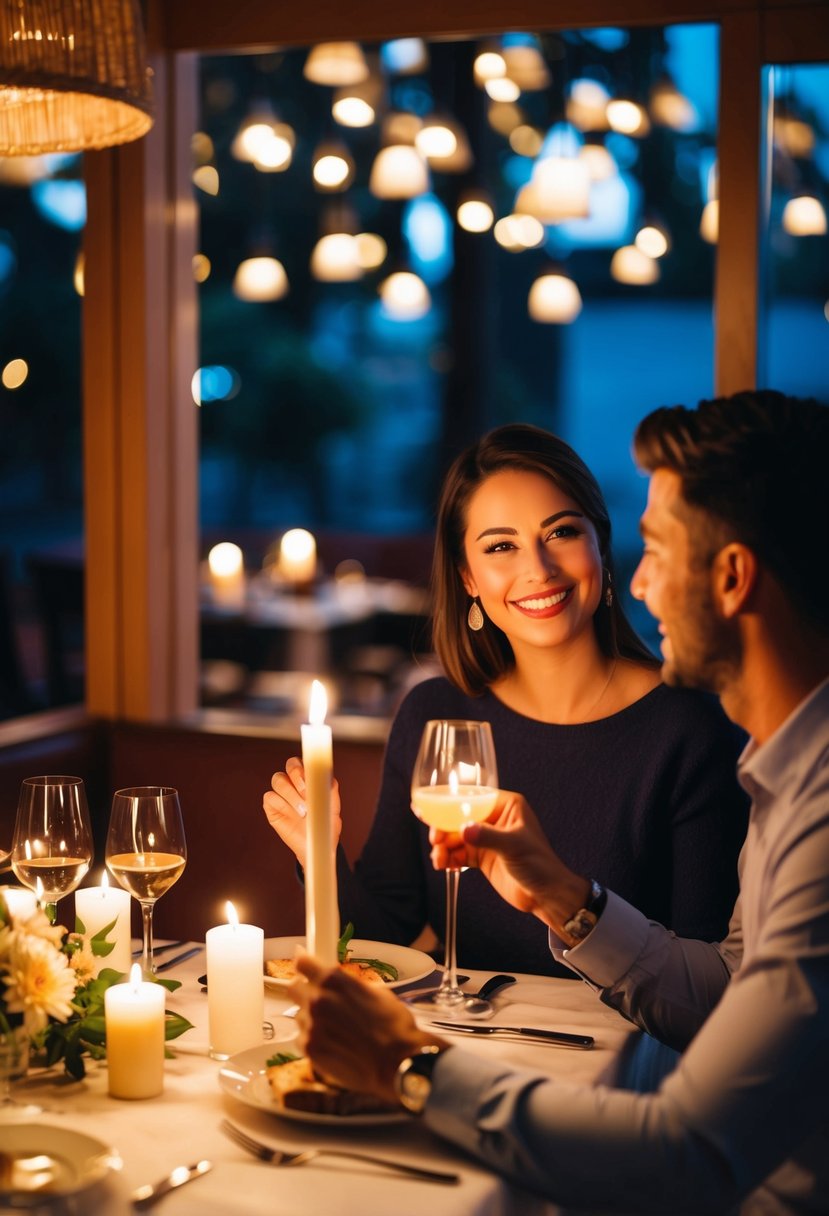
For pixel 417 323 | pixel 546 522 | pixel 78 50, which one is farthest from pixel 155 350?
pixel 417 323

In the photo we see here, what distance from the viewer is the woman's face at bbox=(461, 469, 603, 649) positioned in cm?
221

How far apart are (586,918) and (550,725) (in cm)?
67

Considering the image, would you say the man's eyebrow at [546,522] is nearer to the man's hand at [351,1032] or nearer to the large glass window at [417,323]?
the man's hand at [351,1032]

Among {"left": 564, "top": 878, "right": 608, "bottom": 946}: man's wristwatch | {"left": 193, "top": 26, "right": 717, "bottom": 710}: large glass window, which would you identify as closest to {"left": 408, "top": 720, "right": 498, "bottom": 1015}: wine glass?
{"left": 564, "top": 878, "right": 608, "bottom": 946}: man's wristwatch

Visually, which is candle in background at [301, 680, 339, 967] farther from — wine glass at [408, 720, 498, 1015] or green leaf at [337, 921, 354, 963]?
green leaf at [337, 921, 354, 963]

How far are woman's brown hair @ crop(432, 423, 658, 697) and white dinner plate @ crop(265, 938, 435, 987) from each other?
0.61 m

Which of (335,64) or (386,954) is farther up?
(335,64)

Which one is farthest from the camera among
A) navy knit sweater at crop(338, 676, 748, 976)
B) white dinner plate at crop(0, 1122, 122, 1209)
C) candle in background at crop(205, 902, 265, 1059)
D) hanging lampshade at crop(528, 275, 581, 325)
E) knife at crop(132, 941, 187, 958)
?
hanging lampshade at crop(528, 275, 581, 325)

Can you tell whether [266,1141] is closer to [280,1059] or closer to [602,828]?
[280,1059]

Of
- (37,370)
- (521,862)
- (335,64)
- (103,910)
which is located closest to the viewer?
(521,862)

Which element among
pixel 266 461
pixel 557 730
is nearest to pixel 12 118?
pixel 557 730

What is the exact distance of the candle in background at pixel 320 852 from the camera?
1.27 meters

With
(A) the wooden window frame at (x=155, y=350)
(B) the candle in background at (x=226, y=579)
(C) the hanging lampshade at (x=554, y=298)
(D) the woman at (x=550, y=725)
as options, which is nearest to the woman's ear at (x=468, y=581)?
(D) the woman at (x=550, y=725)

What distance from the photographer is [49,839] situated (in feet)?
5.43
